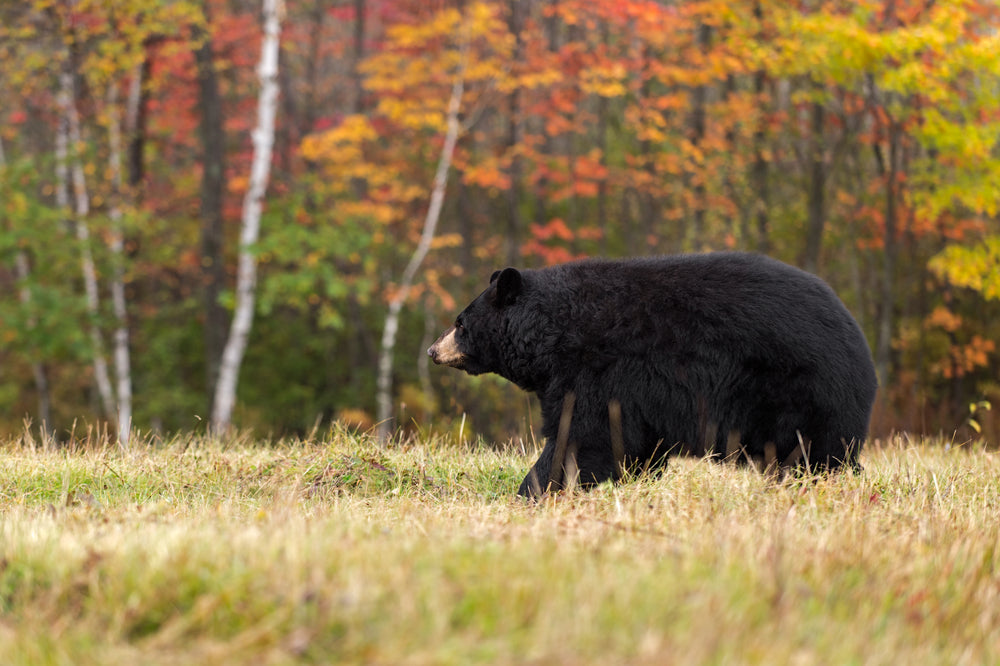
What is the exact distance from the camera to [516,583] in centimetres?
251

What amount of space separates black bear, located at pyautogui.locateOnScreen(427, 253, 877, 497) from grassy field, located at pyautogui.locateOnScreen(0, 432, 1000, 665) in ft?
1.70

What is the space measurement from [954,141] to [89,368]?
17.7m

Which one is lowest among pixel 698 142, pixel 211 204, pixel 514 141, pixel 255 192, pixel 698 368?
pixel 211 204

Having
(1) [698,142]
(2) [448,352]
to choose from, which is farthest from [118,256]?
(2) [448,352]

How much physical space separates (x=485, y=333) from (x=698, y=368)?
135 cm

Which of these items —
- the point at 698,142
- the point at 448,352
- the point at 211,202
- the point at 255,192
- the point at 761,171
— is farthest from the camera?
the point at 698,142

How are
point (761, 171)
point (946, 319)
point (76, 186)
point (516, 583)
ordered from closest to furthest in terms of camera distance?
point (516, 583)
point (946, 319)
point (761, 171)
point (76, 186)

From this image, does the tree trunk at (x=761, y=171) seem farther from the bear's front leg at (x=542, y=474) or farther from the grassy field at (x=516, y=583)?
the grassy field at (x=516, y=583)

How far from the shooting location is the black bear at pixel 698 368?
4656 millimetres

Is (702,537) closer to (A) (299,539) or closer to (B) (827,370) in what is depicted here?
(A) (299,539)

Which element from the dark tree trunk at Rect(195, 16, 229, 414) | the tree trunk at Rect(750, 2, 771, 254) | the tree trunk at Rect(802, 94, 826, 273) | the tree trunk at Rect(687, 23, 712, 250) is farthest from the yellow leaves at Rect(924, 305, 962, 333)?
the dark tree trunk at Rect(195, 16, 229, 414)

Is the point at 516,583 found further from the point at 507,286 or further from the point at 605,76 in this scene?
the point at 605,76

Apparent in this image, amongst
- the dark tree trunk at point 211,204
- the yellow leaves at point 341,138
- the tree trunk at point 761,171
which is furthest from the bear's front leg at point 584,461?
the yellow leaves at point 341,138

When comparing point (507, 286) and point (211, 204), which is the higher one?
point (507, 286)
